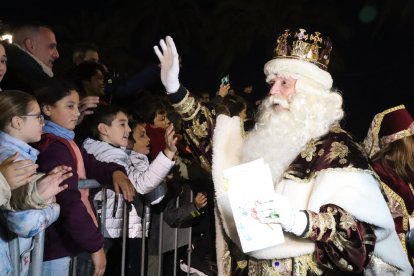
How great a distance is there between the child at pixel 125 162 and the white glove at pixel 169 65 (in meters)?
0.73

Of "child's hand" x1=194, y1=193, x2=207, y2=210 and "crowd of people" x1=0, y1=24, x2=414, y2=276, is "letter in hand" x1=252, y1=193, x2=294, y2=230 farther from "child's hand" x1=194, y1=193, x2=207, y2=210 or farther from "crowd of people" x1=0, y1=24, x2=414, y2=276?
"child's hand" x1=194, y1=193, x2=207, y2=210

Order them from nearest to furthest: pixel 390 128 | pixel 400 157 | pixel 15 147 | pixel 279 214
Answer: pixel 279 214, pixel 15 147, pixel 400 157, pixel 390 128

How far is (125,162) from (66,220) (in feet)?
3.74

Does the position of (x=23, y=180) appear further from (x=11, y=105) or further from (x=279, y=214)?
(x=279, y=214)

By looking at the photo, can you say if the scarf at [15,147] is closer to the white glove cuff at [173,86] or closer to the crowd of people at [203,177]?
the crowd of people at [203,177]

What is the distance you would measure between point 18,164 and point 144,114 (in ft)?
10.8

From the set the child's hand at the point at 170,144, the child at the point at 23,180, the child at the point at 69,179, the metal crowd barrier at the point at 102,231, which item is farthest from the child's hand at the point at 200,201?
the child at the point at 23,180

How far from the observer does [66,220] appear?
13.3ft

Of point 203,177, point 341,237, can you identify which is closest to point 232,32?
point 203,177

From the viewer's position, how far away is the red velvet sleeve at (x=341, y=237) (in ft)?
11.5

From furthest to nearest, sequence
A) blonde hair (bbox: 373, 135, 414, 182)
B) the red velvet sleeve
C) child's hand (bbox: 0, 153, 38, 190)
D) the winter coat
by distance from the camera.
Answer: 1. blonde hair (bbox: 373, 135, 414, 182)
2. the winter coat
3. the red velvet sleeve
4. child's hand (bbox: 0, 153, 38, 190)

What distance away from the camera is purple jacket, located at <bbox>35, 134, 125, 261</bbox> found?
159 inches

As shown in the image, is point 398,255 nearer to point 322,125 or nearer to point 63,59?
point 322,125

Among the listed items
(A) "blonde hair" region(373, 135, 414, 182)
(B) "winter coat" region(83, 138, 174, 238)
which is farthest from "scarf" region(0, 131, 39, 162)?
(A) "blonde hair" region(373, 135, 414, 182)
